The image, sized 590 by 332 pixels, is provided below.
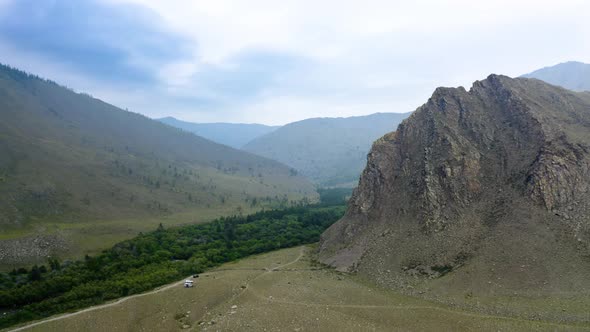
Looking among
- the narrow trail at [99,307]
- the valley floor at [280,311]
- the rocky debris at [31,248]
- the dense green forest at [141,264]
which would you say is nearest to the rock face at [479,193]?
the valley floor at [280,311]

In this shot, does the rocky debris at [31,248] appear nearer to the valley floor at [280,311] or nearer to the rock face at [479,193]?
the valley floor at [280,311]

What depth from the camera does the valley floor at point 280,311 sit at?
4566 cm

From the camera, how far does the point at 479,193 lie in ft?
233

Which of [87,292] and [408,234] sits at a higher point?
[408,234]

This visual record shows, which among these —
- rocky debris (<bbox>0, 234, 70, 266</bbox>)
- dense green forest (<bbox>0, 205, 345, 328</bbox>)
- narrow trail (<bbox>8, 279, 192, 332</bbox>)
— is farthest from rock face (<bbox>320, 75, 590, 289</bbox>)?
rocky debris (<bbox>0, 234, 70, 266</bbox>)

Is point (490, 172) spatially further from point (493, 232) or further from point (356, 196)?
point (356, 196)

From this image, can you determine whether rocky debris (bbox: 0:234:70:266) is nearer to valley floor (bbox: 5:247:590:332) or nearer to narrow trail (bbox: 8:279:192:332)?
narrow trail (bbox: 8:279:192:332)

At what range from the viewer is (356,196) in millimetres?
90312

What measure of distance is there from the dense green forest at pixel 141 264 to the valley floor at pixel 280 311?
7383mm

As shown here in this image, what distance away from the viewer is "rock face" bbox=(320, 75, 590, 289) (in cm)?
5616

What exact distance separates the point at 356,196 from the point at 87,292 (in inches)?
2394

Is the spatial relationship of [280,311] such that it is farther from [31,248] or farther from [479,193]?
[31,248]

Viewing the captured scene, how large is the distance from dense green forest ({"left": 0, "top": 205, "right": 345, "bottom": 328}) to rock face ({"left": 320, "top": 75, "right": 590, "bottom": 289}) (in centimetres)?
2763

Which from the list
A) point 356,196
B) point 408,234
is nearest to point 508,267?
point 408,234
